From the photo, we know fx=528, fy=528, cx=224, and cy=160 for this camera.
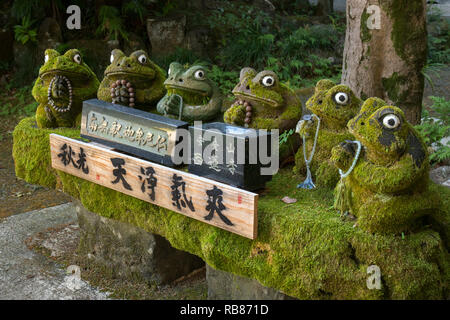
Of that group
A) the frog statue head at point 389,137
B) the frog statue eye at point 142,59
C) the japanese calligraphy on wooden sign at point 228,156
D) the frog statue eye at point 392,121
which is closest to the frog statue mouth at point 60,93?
the frog statue eye at point 142,59

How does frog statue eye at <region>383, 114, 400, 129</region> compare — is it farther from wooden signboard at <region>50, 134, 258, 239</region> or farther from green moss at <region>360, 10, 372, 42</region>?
green moss at <region>360, 10, 372, 42</region>

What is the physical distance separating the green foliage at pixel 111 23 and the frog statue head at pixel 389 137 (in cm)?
743

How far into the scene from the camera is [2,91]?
32.6 ft

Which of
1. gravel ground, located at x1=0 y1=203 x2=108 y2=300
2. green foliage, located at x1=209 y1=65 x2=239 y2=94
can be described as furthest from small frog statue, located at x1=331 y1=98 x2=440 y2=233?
green foliage, located at x1=209 y1=65 x2=239 y2=94

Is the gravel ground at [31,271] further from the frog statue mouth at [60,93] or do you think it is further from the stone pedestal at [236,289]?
the frog statue mouth at [60,93]

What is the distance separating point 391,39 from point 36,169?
339cm

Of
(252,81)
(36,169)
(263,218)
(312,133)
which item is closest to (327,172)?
A: (312,133)

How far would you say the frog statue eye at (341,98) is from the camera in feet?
10.9

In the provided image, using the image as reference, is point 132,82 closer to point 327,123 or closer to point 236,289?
point 327,123

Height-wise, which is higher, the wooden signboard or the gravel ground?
the wooden signboard

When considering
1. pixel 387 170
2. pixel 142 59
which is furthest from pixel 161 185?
pixel 387 170

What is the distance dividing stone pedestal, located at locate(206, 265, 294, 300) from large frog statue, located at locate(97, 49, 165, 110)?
1.58 meters

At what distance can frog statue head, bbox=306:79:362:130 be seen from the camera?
3344 millimetres

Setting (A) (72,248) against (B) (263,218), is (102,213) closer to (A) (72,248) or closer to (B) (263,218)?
(A) (72,248)
